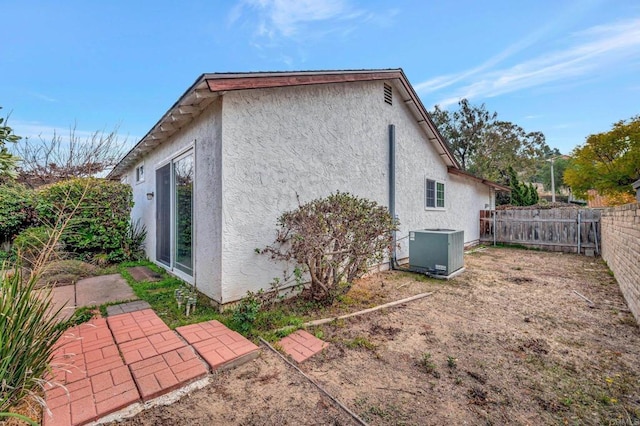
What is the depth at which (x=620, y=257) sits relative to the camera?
6.33 metres

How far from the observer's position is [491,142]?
26.7 m

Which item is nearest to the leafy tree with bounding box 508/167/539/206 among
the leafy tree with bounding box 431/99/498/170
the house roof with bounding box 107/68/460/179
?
the leafy tree with bounding box 431/99/498/170

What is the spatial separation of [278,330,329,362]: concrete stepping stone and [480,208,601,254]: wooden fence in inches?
519

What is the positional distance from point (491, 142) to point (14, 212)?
107 feet

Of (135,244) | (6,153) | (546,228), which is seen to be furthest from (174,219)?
(546,228)

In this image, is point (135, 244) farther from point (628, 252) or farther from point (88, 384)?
point (628, 252)

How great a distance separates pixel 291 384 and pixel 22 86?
17.1 metres

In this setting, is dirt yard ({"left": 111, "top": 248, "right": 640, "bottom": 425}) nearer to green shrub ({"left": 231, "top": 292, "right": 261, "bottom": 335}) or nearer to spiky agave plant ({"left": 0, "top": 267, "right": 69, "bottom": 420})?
green shrub ({"left": 231, "top": 292, "right": 261, "bottom": 335})

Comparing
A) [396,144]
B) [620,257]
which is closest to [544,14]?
[396,144]

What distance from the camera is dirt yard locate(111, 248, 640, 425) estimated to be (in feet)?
7.72

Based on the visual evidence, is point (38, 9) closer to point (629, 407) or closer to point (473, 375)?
point (473, 375)

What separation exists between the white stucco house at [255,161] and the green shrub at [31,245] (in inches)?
80.6

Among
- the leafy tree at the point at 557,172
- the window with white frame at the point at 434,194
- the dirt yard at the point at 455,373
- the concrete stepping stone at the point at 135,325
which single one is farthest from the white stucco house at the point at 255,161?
the leafy tree at the point at 557,172

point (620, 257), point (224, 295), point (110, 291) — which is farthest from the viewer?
point (620, 257)
